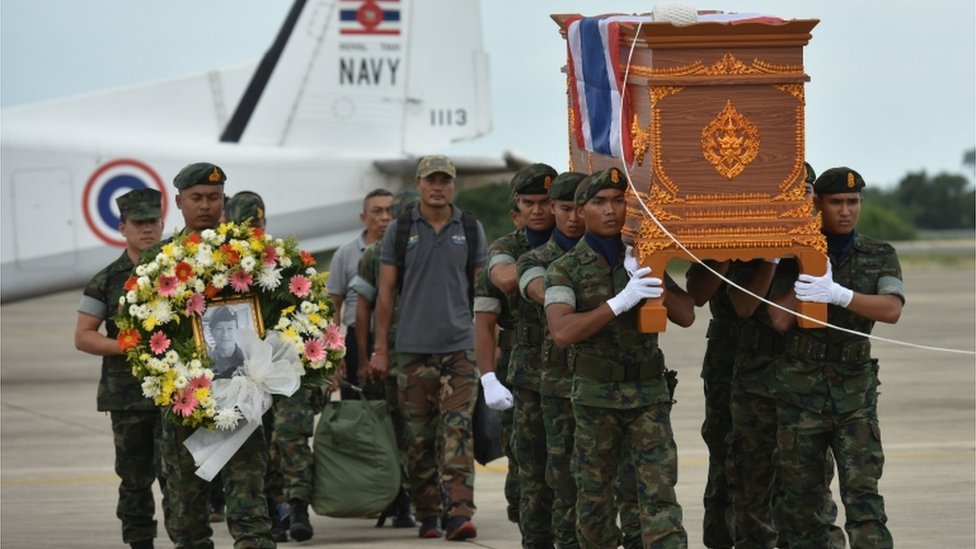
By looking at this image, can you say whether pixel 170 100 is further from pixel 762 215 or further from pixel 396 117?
pixel 762 215

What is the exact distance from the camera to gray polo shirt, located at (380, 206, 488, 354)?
10.1m

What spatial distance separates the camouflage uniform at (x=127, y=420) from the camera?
889cm

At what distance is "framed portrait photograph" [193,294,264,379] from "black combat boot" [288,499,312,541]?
2.17 m

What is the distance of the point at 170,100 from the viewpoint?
77.6 ft

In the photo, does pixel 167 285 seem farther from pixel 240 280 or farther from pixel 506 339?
pixel 506 339

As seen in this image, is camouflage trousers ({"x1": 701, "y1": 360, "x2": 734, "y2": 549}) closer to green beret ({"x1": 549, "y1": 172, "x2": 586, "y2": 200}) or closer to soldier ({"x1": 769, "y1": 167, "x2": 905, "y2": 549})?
soldier ({"x1": 769, "y1": 167, "x2": 905, "y2": 549})

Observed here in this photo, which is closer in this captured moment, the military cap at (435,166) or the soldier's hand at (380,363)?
the military cap at (435,166)

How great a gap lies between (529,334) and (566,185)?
935 mm

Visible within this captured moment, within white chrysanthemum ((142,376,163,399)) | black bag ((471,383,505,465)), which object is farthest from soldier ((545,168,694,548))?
black bag ((471,383,505,465))

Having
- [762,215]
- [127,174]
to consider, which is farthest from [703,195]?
[127,174]

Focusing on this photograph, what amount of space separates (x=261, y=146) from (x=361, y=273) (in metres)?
13.0

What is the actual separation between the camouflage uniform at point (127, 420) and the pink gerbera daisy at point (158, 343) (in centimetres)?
108

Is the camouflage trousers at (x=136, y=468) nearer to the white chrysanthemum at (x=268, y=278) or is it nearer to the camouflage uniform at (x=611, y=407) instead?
the white chrysanthemum at (x=268, y=278)

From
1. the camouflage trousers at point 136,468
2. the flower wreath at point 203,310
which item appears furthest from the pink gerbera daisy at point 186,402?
the camouflage trousers at point 136,468
